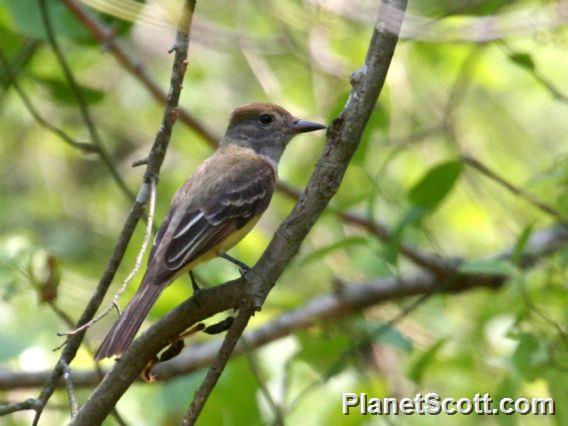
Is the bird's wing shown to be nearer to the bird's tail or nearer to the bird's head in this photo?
the bird's tail

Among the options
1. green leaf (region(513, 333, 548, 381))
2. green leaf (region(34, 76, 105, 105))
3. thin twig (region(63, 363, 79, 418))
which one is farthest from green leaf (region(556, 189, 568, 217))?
green leaf (region(34, 76, 105, 105))

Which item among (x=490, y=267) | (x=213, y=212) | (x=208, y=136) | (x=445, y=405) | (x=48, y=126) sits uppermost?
(x=208, y=136)

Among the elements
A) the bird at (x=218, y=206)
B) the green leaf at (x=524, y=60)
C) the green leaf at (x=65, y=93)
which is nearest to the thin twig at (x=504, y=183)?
the green leaf at (x=524, y=60)

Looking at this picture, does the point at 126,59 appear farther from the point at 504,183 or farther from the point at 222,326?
the point at 222,326

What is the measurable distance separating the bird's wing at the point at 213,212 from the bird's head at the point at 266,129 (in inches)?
19.1

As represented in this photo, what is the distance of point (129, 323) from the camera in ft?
12.1

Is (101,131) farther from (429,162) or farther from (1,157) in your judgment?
(429,162)

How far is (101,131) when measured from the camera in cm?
830

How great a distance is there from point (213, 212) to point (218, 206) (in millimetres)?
52

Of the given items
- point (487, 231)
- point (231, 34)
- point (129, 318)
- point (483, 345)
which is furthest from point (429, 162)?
point (129, 318)

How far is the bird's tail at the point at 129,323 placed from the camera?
3.52 m

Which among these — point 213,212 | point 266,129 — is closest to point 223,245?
point 213,212

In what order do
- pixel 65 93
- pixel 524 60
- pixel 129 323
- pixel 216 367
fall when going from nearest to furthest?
1. pixel 216 367
2. pixel 129 323
3. pixel 524 60
4. pixel 65 93

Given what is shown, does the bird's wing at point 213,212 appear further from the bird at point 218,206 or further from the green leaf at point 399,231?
the green leaf at point 399,231
